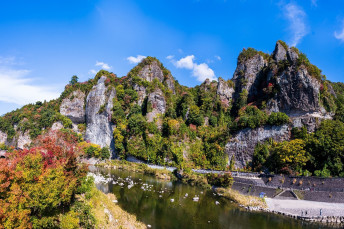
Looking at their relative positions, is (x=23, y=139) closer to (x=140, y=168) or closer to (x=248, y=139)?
(x=140, y=168)

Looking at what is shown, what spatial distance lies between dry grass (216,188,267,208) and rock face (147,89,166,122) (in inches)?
1253

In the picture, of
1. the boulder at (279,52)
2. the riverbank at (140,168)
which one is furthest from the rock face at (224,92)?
the riverbank at (140,168)

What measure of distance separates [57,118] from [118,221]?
59296 millimetres

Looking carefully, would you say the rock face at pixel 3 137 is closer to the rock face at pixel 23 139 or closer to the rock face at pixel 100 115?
the rock face at pixel 23 139

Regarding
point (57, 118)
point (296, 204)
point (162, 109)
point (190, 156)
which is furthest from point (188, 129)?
point (57, 118)

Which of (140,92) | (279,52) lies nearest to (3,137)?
(140,92)

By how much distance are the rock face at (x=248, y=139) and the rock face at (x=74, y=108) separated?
170ft

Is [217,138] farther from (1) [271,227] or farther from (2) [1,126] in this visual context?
(2) [1,126]

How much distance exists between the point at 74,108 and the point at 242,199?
62455 millimetres

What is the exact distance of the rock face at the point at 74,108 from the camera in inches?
2729

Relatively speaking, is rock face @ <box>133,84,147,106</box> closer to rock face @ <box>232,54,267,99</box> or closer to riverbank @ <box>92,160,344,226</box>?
rock face @ <box>232,54,267,99</box>

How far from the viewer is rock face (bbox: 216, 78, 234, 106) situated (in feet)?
203

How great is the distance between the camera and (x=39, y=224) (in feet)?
41.4

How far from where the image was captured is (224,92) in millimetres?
62531
